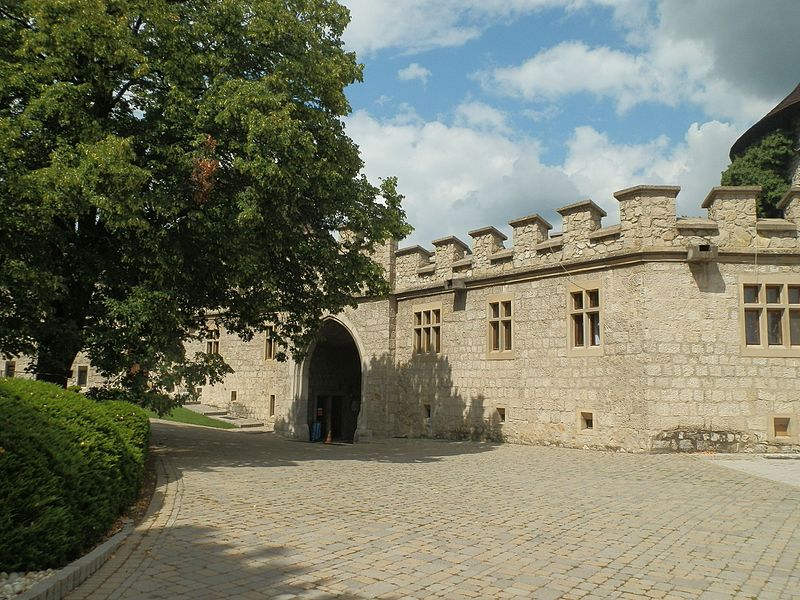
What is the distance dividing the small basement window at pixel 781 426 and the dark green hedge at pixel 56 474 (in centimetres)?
1287

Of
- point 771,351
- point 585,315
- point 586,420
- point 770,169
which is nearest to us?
point 771,351

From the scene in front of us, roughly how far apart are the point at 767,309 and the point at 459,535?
10827mm

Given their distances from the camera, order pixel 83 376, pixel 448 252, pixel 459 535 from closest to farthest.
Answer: pixel 459 535, pixel 448 252, pixel 83 376

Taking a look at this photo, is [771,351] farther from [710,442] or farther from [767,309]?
[710,442]

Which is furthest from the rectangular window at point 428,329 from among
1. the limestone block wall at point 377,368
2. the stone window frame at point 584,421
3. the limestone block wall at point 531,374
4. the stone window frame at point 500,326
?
the stone window frame at point 584,421

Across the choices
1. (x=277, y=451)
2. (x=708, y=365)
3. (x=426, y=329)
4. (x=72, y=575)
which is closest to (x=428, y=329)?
(x=426, y=329)

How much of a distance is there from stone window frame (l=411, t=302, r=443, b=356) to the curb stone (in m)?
13.5

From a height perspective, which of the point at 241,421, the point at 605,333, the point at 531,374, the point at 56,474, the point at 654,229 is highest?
the point at 654,229

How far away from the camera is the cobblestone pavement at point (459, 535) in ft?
15.8

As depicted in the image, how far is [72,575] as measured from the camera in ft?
15.2

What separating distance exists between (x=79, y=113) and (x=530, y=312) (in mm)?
11464

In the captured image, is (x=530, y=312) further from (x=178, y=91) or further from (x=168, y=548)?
(x=168, y=548)

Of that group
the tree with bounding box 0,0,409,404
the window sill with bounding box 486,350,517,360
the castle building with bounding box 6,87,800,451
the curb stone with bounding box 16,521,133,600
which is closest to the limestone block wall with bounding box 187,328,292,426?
the castle building with bounding box 6,87,800,451

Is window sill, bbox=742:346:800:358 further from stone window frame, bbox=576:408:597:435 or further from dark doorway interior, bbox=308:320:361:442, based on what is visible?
dark doorway interior, bbox=308:320:361:442
